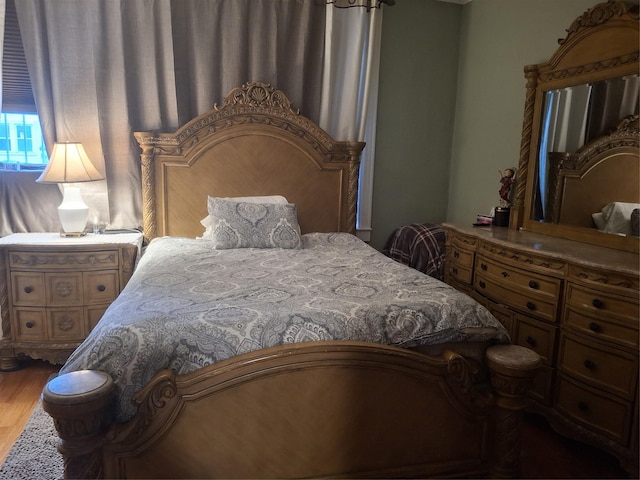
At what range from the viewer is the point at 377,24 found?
3.46 metres

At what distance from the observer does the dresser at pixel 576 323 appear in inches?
74.5

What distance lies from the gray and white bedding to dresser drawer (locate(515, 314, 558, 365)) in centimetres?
64

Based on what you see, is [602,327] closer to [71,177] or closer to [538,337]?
[538,337]

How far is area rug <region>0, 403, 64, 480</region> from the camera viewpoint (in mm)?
1839

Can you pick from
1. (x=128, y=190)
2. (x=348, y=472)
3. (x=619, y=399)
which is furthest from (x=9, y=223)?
(x=619, y=399)

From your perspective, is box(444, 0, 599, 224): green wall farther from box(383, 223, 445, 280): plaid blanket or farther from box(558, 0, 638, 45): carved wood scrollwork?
box(383, 223, 445, 280): plaid blanket

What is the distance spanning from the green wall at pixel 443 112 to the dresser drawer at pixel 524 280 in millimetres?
921

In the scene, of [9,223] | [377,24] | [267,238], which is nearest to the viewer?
[267,238]

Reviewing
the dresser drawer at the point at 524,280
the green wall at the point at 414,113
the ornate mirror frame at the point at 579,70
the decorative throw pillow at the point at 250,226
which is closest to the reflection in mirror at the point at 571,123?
the ornate mirror frame at the point at 579,70

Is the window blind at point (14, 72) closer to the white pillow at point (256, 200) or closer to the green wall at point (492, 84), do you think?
the white pillow at point (256, 200)

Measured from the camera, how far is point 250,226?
9.30 ft

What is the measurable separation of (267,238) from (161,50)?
1.44 metres

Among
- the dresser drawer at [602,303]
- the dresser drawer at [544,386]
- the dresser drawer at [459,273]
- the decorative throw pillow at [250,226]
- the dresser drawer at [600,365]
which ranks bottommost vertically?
the dresser drawer at [544,386]

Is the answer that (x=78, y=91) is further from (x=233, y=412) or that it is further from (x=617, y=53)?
(x=617, y=53)
